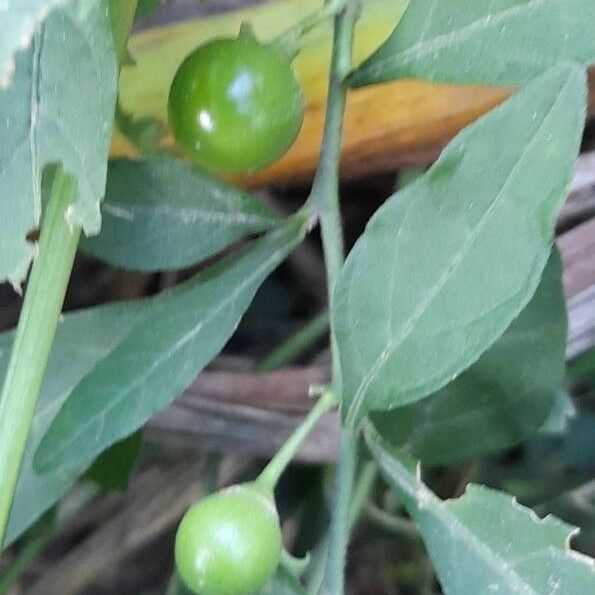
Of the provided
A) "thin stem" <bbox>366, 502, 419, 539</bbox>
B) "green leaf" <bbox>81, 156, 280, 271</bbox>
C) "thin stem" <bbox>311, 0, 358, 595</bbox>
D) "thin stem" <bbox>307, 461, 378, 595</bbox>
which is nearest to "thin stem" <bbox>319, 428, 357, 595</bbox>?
"thin stem" <bbox>311, 0, 358, 595</bbox>

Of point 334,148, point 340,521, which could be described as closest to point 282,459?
point 340,521

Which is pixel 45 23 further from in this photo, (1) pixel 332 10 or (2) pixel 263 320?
(2) pixel 263 320

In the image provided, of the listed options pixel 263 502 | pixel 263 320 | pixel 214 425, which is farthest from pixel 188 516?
pixel 263 320

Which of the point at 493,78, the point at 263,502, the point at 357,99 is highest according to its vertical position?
the point at 357,99

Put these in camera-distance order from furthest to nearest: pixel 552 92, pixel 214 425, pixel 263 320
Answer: pixel 263 320 < pixel 214 425 < pixel 552 92

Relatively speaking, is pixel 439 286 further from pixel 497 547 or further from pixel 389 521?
pixel 389 521

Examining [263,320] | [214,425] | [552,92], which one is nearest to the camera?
[552,92]
